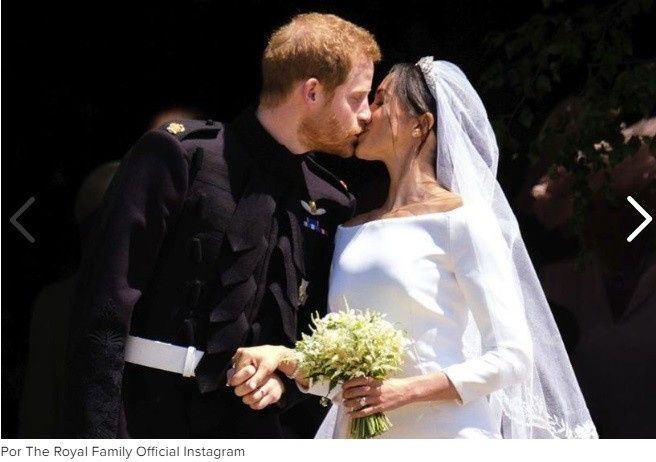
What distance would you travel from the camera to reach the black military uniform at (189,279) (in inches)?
136

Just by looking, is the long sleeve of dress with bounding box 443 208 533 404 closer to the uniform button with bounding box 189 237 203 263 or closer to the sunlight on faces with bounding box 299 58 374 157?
the sunlight on faces with bounding box 299 58 374 157

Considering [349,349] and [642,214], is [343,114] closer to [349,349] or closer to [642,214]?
[349,349]

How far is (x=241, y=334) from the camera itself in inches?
140

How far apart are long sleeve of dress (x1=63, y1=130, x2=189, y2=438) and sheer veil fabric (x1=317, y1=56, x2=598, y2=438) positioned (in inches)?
28.0

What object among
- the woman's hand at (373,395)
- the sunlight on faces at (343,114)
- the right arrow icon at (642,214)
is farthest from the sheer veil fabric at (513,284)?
the right arrow icon at (642,214)

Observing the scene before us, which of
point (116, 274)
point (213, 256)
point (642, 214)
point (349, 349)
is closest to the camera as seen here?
point (349, 349)

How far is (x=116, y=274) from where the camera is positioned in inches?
136

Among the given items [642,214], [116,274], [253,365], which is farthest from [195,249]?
[642,214]

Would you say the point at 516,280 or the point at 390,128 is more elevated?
the point at 390,128

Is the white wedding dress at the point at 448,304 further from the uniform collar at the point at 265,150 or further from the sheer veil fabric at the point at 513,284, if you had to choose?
the uniform collar at the point at 265,150

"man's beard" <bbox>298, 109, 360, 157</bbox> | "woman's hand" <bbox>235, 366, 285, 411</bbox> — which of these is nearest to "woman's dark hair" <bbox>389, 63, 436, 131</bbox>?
"man's beard" <bbox>298, 109, 360, 157</bbox>

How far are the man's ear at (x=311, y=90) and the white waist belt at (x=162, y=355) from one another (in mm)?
747

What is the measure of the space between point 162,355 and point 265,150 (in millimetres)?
624
